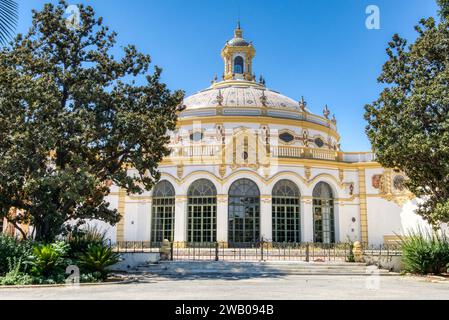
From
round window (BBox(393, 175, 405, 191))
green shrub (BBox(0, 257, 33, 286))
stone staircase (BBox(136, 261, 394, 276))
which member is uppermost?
round window (BBox(393, 175, 405, 191))

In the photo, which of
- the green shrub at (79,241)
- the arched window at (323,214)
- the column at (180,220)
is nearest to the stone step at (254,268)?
the green shrub at (79,241)

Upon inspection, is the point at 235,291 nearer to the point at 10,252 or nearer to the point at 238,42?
the point at 10,252

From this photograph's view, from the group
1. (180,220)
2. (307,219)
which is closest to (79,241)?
(180,220)

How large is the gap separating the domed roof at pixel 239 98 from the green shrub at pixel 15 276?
80.7 ft

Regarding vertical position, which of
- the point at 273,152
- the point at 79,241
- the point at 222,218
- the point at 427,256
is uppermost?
the point at 273,152

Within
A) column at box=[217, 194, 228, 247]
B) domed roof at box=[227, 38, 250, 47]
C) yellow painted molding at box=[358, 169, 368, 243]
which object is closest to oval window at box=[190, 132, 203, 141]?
column at box=[217, 194, 228, 247]

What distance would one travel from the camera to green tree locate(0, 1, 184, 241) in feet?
55.4

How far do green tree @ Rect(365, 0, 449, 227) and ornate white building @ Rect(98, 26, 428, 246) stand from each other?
1271 centimetres

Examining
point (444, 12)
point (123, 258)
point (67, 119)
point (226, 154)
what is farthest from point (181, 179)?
point (444, 12)

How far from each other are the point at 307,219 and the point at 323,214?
1.95 m

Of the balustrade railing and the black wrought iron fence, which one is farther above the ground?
the balustrade railing

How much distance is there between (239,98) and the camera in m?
40.9

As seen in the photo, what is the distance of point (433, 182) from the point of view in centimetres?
1930

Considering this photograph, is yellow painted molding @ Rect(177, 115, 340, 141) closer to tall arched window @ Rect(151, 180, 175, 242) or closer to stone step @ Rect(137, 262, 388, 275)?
tall arched window @ Rect(151, 180, 175, 242)
